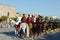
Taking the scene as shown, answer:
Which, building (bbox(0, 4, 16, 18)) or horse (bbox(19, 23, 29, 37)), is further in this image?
building (bbox(0, 4, 16, 18))

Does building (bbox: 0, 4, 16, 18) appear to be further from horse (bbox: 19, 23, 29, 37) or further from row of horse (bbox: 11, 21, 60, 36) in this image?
horse (bbox: 19, 23, 29, 37)

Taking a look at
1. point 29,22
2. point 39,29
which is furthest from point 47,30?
point 29,22

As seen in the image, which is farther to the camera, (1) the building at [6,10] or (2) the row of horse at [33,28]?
(1) the building at [6,10]

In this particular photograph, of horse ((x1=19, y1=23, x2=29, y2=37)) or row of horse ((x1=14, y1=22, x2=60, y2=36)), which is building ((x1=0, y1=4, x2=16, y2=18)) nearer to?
row of horse ((x1=14, y1=22, x2=60, y2=36))

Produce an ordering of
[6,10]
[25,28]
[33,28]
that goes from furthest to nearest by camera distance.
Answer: [6,10]
[33,28]
[25,28]

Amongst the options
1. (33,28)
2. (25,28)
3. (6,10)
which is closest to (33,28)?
(33,28)

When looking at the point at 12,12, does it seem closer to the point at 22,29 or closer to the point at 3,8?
the point at 3,8

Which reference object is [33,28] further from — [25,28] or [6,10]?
[6,10]

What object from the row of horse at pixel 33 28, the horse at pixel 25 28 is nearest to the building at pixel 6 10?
the row of horse at pixel 33 28

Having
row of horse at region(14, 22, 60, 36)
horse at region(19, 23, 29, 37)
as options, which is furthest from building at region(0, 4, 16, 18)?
horse at region(19, 23, 29, 37)

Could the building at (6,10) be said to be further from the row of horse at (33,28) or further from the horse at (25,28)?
the horse at (25,28)

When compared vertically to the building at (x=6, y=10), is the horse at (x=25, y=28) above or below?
below

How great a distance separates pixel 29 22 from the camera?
20.7 metres

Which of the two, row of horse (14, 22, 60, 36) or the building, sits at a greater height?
the building
